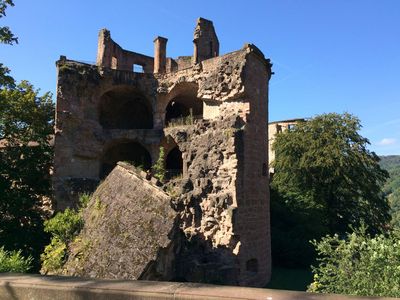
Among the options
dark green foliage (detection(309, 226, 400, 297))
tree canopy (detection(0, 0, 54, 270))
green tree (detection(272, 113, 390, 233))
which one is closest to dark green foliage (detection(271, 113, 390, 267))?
green tree (detection(272, 113, 390, 233))

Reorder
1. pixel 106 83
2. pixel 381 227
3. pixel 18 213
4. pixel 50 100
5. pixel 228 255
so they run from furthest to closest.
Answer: pixel 381 227
pixel 50 100
pixel 106 83
pixel 18 213
pixel 228 255

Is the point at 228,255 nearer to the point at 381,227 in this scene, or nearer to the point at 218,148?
the point at 218,148

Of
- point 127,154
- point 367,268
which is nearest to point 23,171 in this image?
point 127,154

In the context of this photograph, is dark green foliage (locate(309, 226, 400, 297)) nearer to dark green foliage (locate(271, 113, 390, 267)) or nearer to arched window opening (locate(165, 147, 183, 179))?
dark green foliage (locate(271, 113, 390, 267))

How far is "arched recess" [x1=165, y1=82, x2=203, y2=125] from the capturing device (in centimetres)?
2092

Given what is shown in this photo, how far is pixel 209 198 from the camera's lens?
14.1m

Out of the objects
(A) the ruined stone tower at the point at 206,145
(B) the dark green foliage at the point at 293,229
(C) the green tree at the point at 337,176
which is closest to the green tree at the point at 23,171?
(A) the ruined stone tower at the point at 206,145

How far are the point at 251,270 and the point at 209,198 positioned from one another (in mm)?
3381

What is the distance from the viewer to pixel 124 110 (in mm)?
25281

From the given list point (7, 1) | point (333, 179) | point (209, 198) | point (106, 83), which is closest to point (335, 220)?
point (333, 179)

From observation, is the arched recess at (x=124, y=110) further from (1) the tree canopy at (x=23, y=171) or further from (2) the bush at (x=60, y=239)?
(2) the bush at (x=60, y=239)

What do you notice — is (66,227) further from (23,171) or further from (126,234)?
(23,171)

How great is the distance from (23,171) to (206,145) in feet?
35.6

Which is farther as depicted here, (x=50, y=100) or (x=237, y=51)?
(x=50, y=100)
